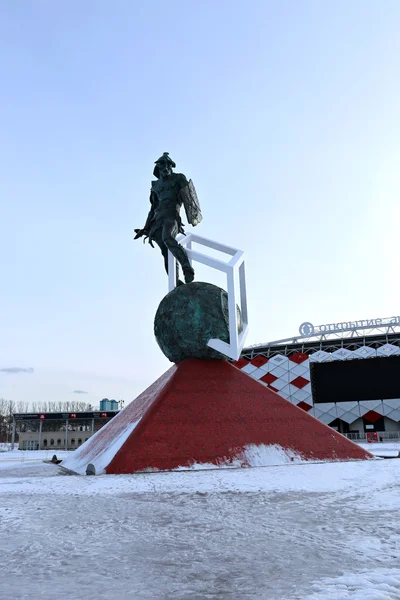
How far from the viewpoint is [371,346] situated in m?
37.5

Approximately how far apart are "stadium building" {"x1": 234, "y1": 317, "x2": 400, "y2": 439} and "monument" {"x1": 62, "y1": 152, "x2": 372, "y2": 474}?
25.0m

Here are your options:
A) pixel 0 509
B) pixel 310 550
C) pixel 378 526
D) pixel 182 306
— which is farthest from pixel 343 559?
pixel 182 306

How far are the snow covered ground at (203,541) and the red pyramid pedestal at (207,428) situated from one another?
85.6 inches

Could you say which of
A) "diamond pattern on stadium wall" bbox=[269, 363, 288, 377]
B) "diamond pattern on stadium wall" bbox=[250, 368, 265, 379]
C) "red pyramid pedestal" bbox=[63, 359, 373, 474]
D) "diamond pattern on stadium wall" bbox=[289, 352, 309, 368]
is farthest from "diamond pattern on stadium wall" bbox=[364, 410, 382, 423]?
"red pyramid pedestal" bbox=[63, 359, 373, 474]

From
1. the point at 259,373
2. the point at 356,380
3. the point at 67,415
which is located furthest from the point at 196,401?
the point at 67,415

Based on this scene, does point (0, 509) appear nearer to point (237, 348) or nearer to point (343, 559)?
point (343, 559)

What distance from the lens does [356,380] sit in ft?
117

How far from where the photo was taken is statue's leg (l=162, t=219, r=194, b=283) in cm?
1212

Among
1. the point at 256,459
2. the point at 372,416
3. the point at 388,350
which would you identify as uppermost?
the point at 388,350

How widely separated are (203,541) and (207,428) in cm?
582

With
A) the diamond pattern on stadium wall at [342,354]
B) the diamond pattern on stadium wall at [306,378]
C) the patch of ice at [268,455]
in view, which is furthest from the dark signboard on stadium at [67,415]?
the patch of ice at [268,455]

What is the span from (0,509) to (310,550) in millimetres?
3173

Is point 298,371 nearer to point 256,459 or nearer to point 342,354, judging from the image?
point 342,354

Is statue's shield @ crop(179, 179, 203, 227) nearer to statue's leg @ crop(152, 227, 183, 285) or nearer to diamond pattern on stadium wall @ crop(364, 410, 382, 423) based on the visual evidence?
statue's leg @ crop(152, 227, 183, 285)
